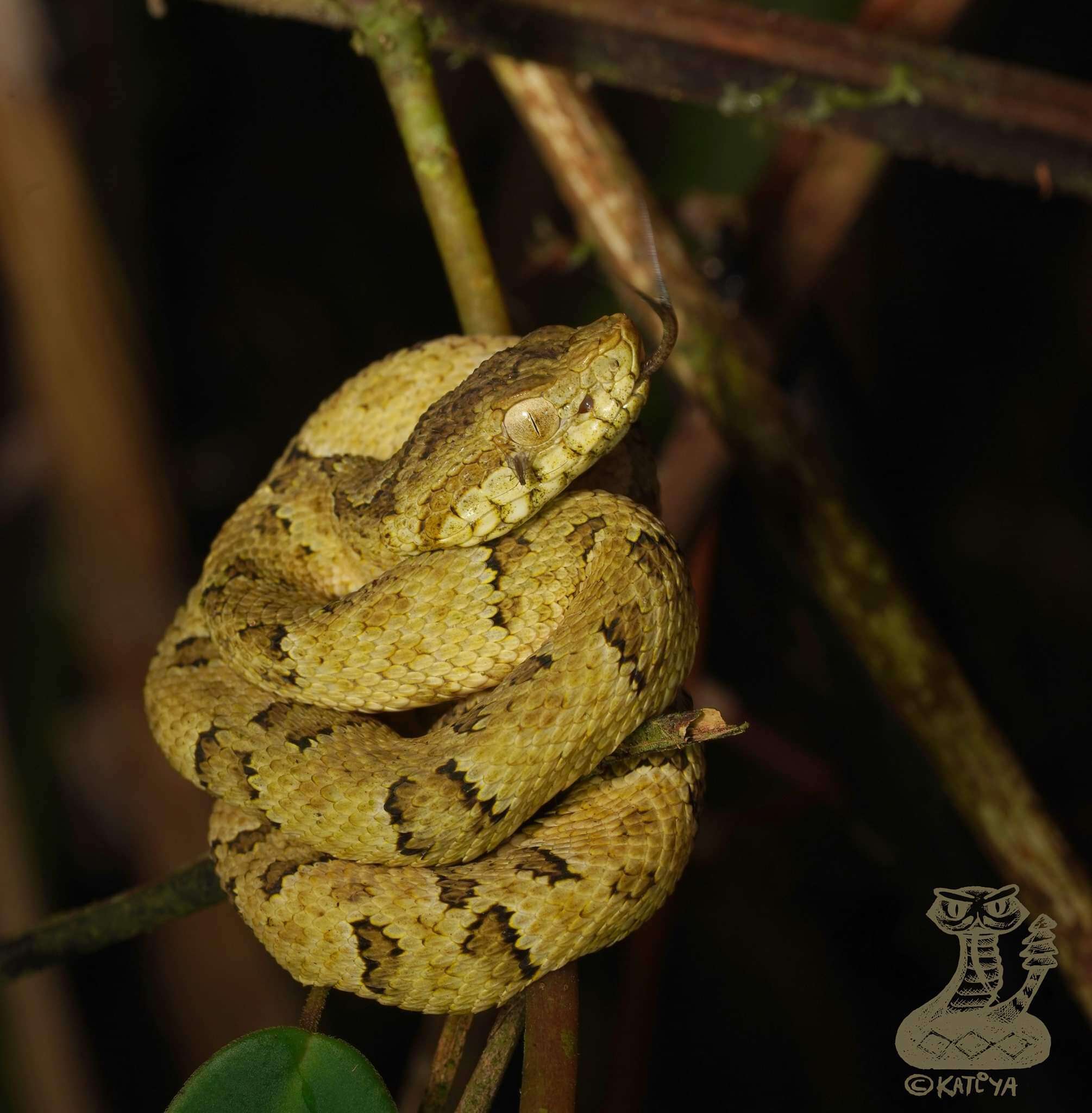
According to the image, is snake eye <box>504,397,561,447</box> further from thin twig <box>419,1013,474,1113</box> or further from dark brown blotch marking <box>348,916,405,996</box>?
thin twig <box>419,1013,474,1113</box>

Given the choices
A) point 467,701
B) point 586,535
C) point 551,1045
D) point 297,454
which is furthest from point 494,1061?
point 297,454

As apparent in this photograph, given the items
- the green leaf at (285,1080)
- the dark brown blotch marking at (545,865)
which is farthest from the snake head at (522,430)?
the green leaf at (285,1080)

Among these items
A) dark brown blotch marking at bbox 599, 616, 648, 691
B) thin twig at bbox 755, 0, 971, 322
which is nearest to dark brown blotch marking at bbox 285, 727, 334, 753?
dark brown blotch marking at bbox 599, 616, 648, 691

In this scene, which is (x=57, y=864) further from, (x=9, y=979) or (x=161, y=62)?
(x=161, y=62)

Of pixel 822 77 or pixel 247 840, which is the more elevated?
pixel 822 77

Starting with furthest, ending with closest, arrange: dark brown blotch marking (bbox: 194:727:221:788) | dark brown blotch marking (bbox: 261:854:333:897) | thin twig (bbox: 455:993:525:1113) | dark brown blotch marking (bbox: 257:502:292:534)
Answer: dark brown blotch marking (bbox: 257:502:292:534), dark brown blotch marking (bbox: 194:727:221:788), dark brown blotch marking (bbox: 261:854:333:897), thin twig (bbox: 455:993:525:1113)

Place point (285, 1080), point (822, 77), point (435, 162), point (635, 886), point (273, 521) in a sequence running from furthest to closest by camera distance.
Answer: point (822, 77) → point (273, 521) → point (435, 162) → point (635, 886) → point (285, 1080)

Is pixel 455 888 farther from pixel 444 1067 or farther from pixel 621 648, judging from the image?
pixel 621 648
